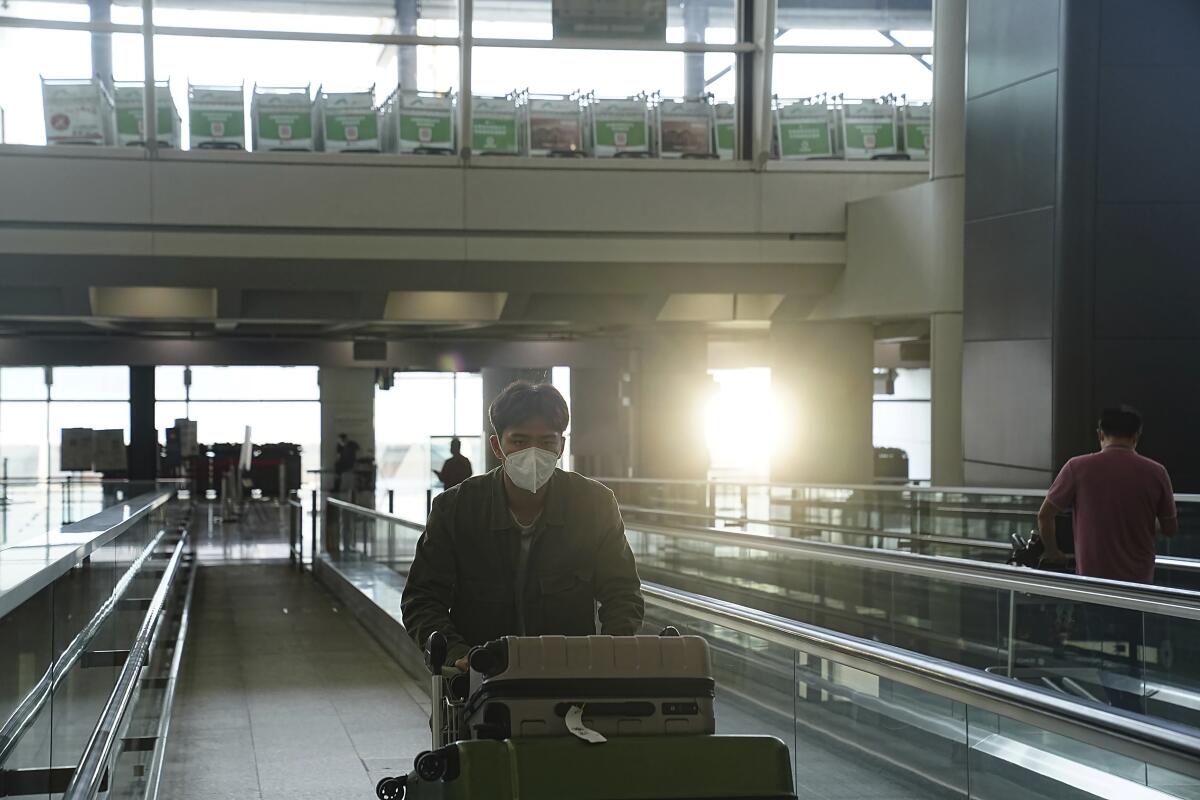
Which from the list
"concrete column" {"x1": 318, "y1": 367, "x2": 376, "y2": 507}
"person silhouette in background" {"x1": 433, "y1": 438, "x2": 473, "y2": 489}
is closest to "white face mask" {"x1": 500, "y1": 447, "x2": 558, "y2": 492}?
"person silhouette in background" {"x1": 433, "y1": 438, "x2": 473, "y2": 489}

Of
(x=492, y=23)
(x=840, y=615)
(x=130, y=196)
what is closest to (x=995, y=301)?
(x=840, y=615)

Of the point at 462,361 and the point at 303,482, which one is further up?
the point at 462,361

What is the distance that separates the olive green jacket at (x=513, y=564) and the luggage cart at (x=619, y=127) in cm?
1447

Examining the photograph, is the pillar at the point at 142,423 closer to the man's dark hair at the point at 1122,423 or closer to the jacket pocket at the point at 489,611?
the man's dark hair at the point at 1122,423

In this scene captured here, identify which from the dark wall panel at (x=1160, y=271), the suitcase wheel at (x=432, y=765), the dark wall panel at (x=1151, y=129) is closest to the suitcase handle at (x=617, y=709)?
the suitcase wheel at (x=432, y=765)

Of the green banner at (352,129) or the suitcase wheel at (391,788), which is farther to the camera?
the green banner at (352,129)

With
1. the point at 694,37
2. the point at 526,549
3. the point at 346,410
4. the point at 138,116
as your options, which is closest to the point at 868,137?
the point at 694,37

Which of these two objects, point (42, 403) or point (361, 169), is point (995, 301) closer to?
point (361, 169)

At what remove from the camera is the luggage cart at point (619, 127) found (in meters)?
17.7

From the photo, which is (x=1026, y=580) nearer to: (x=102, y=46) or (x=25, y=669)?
(x=25, y=669)

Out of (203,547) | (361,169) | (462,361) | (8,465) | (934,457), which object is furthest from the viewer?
(8,465)

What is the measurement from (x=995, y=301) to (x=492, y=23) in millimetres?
7412

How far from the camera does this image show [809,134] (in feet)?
59.5

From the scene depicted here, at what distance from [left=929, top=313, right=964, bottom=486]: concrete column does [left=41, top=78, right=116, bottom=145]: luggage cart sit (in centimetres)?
997
